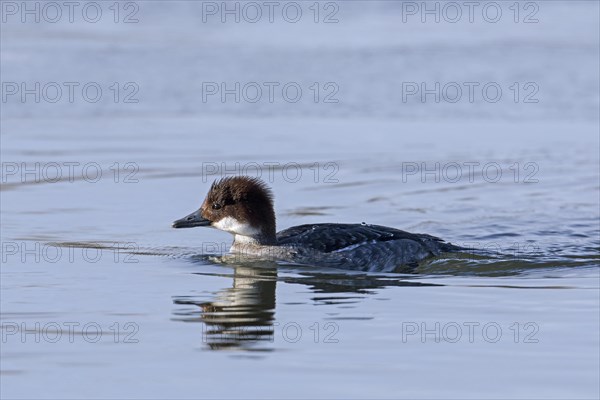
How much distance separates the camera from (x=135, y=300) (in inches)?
427

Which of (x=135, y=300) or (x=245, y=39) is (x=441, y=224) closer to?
(x=135, y=300)

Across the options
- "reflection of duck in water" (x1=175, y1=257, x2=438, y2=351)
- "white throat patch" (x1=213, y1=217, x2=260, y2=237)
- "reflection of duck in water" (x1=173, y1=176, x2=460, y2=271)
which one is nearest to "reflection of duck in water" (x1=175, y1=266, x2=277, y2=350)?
"reflection of duck in water" (x1=175, y1=257, x2=438, y2=351)

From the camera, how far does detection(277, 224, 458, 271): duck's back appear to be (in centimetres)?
1325

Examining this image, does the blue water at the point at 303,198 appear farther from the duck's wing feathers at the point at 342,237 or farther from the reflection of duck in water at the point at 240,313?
the duck's wing feathers at the point at 342,237

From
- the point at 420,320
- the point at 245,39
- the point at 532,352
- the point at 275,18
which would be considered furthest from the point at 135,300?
the point at 275,18

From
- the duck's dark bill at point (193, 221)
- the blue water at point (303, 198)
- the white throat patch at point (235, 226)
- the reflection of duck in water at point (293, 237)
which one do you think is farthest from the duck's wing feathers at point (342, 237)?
the duck's dark bill at point (193, 221)

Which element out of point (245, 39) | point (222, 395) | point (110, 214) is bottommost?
point (222, 395)

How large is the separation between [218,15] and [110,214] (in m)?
11.5

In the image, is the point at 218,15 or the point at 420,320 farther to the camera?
the point at 218,15

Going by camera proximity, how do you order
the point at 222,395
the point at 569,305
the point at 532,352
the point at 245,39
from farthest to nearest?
the point at 245,39 < the point at 569,305 < the point at 532,352 < the point at 222,395

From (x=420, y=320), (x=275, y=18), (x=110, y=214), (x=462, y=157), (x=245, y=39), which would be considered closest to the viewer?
(x=420, y=320)

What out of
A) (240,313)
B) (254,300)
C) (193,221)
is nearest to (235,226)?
(193,221)

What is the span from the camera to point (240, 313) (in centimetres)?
1055

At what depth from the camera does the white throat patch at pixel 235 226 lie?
1349 cm
